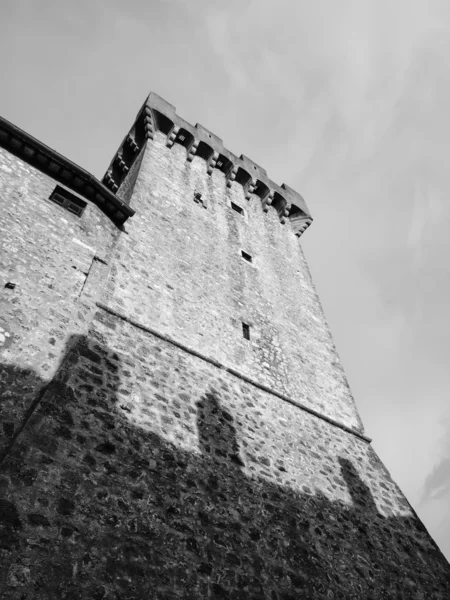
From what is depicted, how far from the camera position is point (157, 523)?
368 cm

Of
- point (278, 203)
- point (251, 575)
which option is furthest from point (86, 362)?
point (278, 203)

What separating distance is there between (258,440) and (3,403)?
10.1 feet

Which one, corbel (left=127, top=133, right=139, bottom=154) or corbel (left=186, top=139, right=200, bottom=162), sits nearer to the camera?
corbel (left=186, top=139, right=200, bottom=162)

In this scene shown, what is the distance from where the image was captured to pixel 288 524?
185 inches

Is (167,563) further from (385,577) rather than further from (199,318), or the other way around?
(199,318)

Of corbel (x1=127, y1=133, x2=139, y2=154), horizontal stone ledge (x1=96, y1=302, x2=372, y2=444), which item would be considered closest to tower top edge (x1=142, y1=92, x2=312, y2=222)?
corbel (x1=127, y1=133, x2=139, y2=154)

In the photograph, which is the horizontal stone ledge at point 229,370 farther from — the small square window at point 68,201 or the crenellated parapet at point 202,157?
the crenellated parapet at point 202,157

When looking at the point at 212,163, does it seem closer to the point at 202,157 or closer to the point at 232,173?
the point at 202,157

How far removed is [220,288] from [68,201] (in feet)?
9.70

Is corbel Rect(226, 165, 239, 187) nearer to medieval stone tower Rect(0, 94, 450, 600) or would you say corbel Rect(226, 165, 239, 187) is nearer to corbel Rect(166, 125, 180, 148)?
corbel Rect(166, 125, 180, 148)

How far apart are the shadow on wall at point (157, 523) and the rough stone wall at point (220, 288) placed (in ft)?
4.59

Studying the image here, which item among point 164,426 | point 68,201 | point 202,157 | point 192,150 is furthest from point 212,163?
point 164,426

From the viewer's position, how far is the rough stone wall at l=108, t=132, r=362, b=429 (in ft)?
21.7

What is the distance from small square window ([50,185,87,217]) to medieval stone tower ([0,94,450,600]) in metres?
0.03
